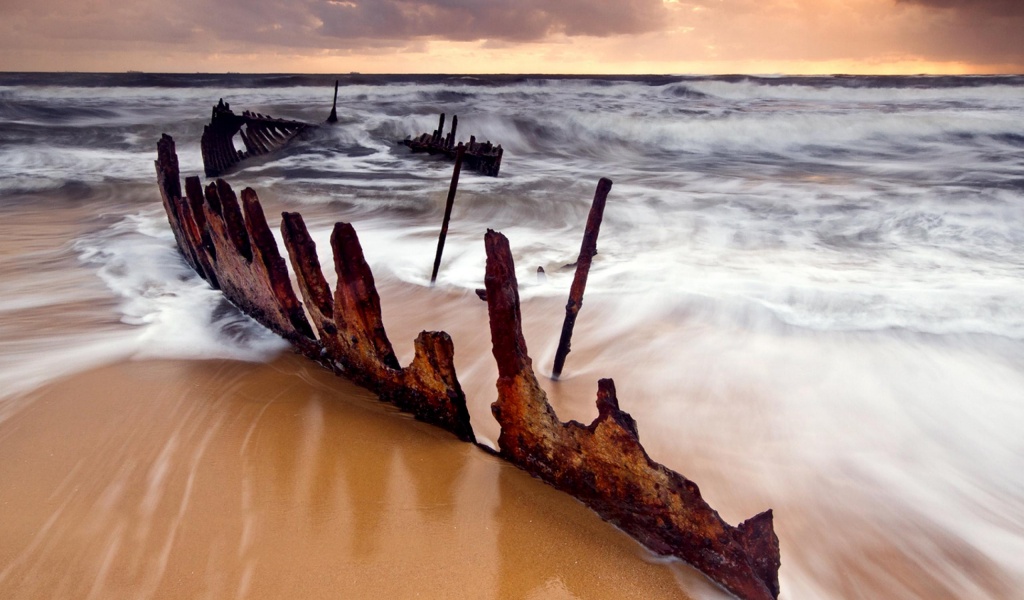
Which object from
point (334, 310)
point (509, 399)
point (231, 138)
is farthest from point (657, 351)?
point (231, 138)

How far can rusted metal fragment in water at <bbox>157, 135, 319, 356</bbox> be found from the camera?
3.30 m

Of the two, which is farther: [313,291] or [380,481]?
[313,291]

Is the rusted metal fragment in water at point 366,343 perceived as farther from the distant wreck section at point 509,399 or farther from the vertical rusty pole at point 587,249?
the vertical rusty pole at point 587,249

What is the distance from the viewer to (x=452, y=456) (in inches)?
102

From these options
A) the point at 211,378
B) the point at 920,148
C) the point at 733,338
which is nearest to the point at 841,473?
the point at 733,338

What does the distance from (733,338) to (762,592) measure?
2707 mm

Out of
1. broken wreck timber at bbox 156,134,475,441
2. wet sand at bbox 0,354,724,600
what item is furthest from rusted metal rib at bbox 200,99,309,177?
→ wet sand at bbox 0,354,724,600

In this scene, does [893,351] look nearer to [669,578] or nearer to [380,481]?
[669,578]

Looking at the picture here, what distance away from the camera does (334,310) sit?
2.98 metres

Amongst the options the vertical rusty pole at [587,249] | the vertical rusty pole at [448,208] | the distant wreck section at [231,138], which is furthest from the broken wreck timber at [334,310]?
the distant wreck section at [231,138]

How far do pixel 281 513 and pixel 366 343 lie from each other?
2.91 feet

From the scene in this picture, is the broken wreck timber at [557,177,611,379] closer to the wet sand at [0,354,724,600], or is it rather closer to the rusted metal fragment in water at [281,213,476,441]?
the rusted metal fragment in water at [281,213,476,441]

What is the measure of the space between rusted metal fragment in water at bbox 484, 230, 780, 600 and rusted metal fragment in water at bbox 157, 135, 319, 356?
4.70 feet

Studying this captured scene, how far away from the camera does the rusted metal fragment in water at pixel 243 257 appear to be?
3.30 metres
